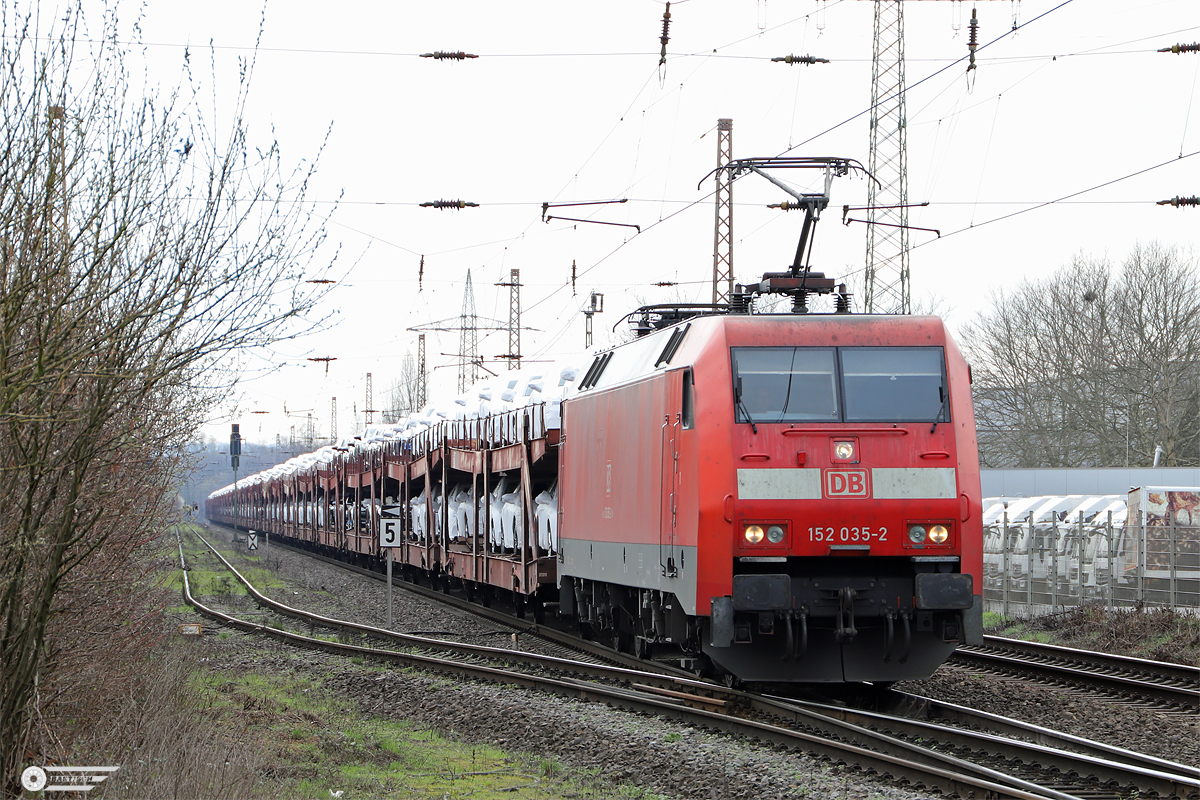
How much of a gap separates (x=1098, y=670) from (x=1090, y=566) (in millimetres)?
6760

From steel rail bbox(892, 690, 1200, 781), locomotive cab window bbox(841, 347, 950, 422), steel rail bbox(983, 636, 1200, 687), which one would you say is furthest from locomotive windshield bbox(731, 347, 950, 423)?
steel rail bbox(983, 636, 1200, 687)

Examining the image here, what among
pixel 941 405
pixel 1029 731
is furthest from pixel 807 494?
pixel 1029 731

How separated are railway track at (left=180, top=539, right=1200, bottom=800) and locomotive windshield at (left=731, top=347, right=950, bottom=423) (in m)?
2.56

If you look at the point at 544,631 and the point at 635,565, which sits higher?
the point at 635,565

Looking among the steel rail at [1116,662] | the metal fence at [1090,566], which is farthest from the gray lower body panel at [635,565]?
the metal fence at [1090,566]

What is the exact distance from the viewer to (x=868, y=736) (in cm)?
970

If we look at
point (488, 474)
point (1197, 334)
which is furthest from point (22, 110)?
point (1197, 334)

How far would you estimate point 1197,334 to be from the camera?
157 ft

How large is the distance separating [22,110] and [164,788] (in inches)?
149

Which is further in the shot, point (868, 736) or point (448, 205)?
point (448, 205)

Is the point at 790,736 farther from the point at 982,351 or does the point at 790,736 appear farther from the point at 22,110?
A: the point at 982,351

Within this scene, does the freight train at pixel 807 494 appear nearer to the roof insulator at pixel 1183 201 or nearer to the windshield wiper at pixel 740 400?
the windshield wiper at pixel 740 400

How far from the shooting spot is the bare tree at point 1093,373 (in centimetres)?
4841

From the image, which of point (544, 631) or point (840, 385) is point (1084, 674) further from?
point (544, 631)
